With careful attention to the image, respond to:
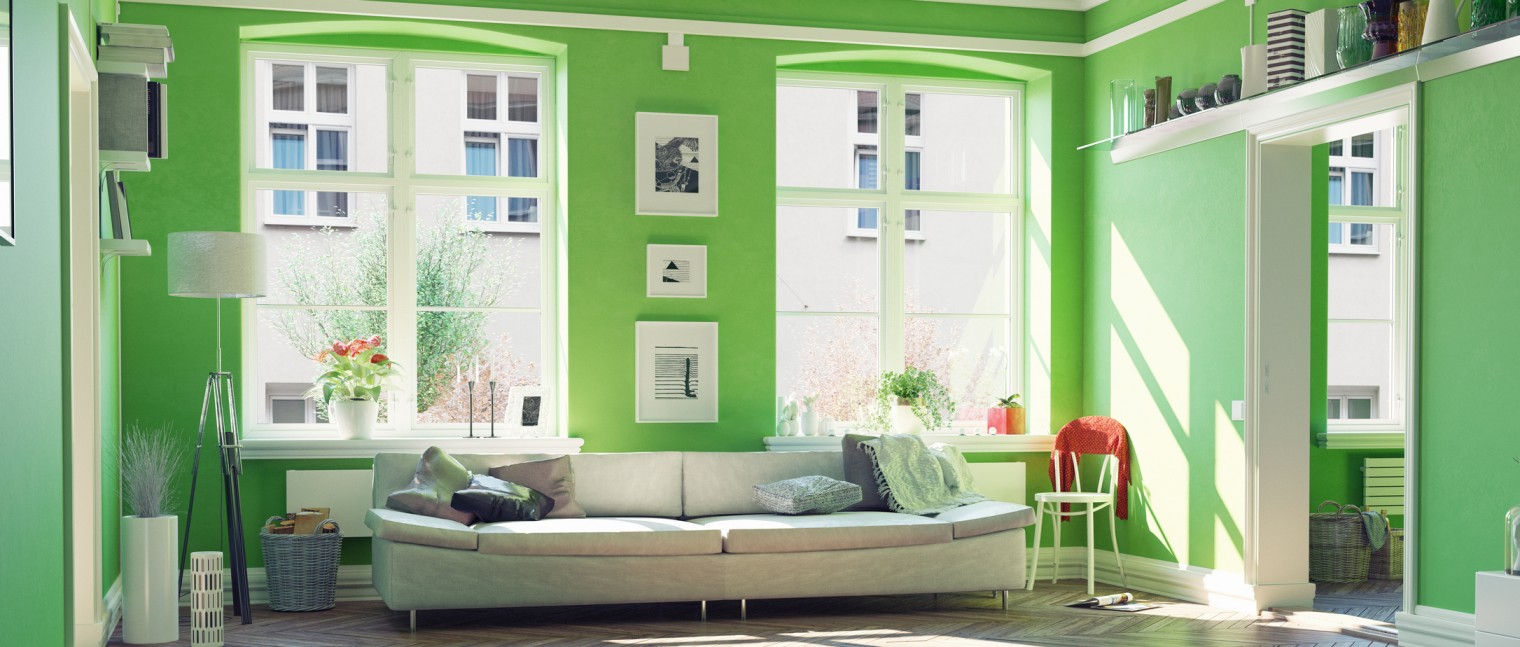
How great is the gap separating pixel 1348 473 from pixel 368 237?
218 inches

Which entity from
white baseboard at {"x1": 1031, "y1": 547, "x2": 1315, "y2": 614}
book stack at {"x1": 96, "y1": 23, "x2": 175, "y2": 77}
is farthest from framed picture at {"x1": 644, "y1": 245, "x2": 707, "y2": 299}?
book stack at {"x1": 96, "y1": 23, "x2": 175, "y2": 77}

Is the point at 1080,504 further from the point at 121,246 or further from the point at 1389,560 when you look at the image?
the point at 121,246

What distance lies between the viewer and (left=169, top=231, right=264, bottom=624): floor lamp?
5902 millimetres

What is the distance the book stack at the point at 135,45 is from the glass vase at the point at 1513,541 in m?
5.10

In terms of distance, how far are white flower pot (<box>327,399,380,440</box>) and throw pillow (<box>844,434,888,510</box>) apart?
2416mm

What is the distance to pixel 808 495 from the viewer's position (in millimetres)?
6691

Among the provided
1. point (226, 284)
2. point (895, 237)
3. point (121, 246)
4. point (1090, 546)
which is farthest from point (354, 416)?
point (1090, 546)

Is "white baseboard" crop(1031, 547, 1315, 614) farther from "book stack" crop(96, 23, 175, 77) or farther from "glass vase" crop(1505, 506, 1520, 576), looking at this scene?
"book stack" crop(96, 23, 175, 77)

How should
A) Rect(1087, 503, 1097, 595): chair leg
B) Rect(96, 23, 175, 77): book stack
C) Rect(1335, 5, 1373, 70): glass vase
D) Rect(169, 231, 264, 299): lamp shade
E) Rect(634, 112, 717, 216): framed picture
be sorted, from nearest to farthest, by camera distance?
Rect(96, 23, 175, 77): book stack, Rect(1335, 5, 1373, 70): glass vase, Rect(169, 231, 264, 299): lamp shade, Rect(1087, 503, 1097, 595): chair leg, Rect(634, 112, 717, 216): framed picture

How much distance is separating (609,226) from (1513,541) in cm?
440

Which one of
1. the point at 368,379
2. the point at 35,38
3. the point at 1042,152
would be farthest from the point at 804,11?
the point at 35,38

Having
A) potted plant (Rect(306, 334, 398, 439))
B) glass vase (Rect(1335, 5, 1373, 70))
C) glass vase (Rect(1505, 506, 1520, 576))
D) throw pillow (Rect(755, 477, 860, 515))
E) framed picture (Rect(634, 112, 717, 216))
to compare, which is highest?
glass vase (Rect(1335, 5, 1373, 70))

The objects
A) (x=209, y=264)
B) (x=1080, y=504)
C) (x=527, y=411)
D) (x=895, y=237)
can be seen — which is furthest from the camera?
(x=895, y=237)

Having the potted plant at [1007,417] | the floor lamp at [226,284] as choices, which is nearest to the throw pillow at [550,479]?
the floor lamp at [226,284]
